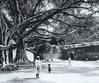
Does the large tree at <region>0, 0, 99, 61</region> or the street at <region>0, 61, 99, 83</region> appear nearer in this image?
the street at <region>0, 61, 99, 83</region>

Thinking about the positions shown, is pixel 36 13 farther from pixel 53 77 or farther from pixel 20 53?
pixel 53 77

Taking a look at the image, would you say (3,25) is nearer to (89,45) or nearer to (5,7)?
(5,7)

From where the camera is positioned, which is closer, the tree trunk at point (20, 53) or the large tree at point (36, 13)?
the large tree at point (36, 13)

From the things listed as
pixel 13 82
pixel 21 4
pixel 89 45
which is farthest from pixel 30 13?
pixel 89 45

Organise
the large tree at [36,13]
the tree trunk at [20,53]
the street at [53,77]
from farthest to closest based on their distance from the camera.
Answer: the tree trunk at [20,53] → the large tree at [36,13] → the street at [53,77]

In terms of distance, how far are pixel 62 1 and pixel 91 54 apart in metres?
30.0

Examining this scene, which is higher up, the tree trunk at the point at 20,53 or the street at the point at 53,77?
the tree trunk at the point at 20,53

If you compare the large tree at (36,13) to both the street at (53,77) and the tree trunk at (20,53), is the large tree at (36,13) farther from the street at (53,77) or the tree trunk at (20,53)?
the street at (53,77)

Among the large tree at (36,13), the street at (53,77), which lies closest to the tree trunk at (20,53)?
the large tree at (36,13)

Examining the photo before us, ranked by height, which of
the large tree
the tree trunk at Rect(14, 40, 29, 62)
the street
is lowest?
the street

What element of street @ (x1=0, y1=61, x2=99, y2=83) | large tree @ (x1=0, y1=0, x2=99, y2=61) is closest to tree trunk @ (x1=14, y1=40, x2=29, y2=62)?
large tree @ (x1=0, y1=0, x2=99, y2=61)

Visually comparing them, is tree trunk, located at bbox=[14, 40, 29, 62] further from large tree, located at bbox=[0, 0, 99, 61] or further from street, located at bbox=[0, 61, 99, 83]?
street, located at bbox=[0, 61, 99, 83]

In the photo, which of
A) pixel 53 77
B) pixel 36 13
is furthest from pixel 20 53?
pixel 53 77

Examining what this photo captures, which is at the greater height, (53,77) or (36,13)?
(36,13)
